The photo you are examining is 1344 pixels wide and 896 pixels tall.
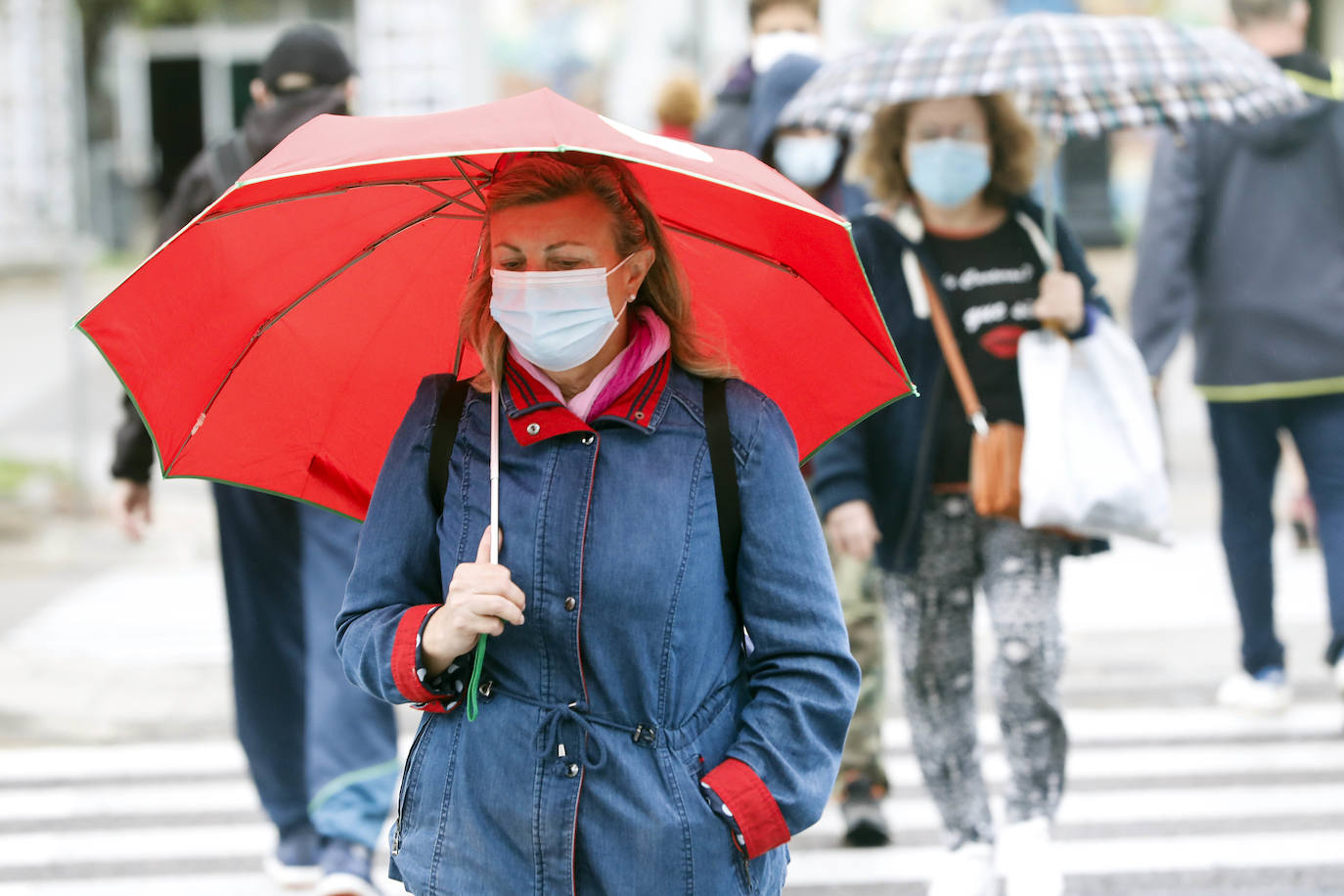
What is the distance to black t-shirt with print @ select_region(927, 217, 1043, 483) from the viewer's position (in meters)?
4.33

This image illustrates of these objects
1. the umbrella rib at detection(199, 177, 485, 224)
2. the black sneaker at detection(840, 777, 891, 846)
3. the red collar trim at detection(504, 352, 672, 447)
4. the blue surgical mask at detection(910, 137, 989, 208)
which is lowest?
the black sneaker at detection(840, 777, 891, 846)

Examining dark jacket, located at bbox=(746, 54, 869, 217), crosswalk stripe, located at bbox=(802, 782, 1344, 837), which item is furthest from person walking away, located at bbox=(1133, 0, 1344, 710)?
dark jacket, located at bbox=(746, 54, 869, 217)

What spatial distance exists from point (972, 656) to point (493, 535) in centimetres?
246

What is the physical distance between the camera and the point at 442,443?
2508mm

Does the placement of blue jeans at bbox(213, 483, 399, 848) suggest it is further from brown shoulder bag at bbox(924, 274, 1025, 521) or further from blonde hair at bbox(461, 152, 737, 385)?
blonde hair at bbox(461, 152, 737, 385)

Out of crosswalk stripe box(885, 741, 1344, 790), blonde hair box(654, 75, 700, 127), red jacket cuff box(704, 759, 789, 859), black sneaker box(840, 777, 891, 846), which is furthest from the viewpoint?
blonde hair box(654, 75, 700, 127)

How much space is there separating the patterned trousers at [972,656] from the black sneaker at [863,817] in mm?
604

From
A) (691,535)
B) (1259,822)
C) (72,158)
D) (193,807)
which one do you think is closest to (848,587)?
(1259,822)

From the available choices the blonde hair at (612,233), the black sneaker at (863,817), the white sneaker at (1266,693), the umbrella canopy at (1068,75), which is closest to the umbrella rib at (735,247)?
the blonde hair at (612,233)

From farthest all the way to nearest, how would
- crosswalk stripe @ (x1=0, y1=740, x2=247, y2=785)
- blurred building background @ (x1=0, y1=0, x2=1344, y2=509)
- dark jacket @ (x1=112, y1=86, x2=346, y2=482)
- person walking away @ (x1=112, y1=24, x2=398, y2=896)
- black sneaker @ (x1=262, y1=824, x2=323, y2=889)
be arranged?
blurred building background @ (x1=0, y1=0, x2=1344, y2=509) → crosswalk stripe @ (x1=0, y1=740, x2=247, y2=785) → black sneaker @ (x1=262, y1=824, x2=323, y2=889) → dark jacket @ (x1=112, y1=86, x2=346, y2=482) → person walking away @ (x1=112, y1=24, x2=398, y2=896)

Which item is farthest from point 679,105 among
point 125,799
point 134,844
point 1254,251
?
point 134,844

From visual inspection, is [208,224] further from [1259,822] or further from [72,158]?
[72,158]

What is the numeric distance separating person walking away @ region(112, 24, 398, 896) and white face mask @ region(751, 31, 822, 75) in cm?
149

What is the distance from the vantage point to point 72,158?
20766mm
